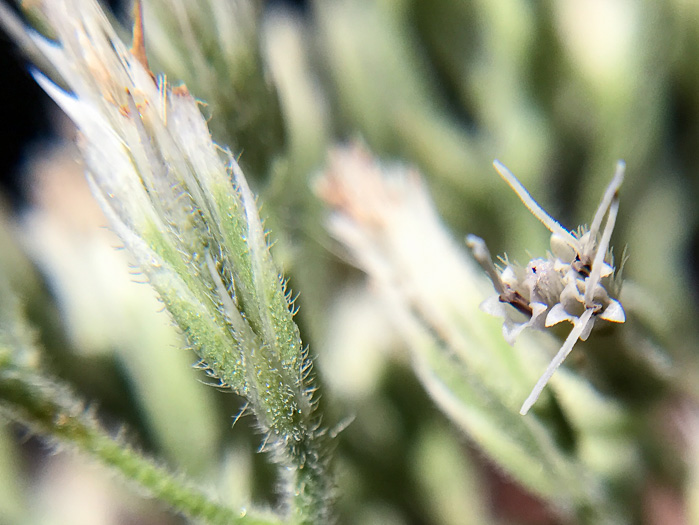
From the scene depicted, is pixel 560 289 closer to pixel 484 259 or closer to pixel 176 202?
pixel 484 259

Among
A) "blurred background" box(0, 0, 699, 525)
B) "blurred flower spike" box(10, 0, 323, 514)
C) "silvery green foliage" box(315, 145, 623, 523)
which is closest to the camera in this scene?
"blurred flower spike" box(10, 0, 323, 514)

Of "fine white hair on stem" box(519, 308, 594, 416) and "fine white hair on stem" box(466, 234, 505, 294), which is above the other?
"fine white hair on stem" box(466, 234, 505, 294)

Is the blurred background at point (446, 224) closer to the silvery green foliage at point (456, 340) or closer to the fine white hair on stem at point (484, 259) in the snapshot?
the silvery green foliage at point (456, 340)

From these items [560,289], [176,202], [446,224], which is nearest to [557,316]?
[560,289]

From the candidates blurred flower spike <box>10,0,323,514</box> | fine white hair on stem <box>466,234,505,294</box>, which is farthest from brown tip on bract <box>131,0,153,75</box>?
fine white hair on stem <box>466,234,505,294</box>

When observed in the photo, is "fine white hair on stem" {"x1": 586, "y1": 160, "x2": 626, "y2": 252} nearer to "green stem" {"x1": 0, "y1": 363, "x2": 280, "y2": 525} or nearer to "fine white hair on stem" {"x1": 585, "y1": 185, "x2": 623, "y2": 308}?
"fine white hair on stem" {"x1": 585, "y1": 185, "x2": 623, "y2": 308}

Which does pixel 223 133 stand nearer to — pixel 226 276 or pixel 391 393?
pixel 226 276
